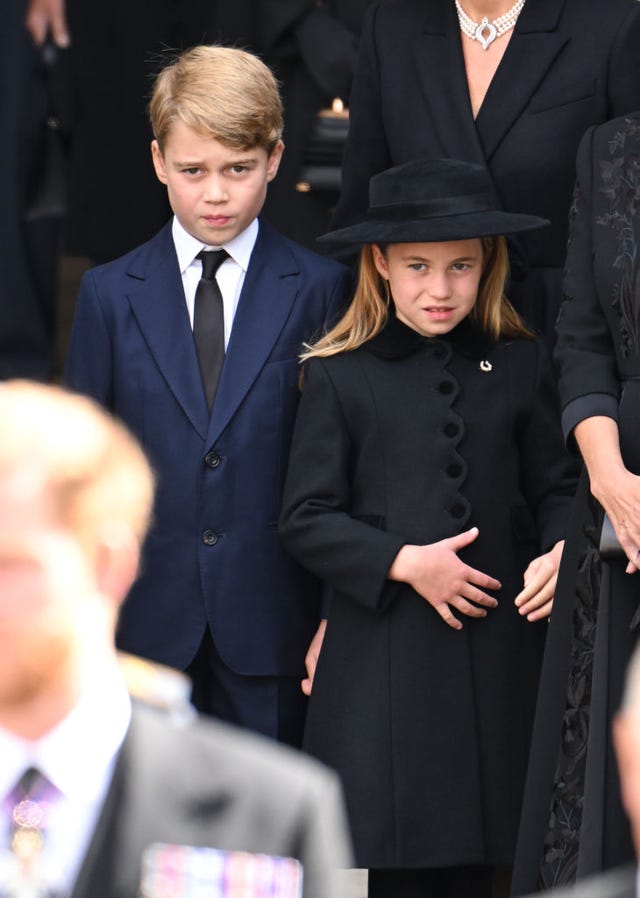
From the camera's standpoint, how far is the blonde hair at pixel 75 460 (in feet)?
6.22

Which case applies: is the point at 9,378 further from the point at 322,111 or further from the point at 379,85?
the point at 379,85

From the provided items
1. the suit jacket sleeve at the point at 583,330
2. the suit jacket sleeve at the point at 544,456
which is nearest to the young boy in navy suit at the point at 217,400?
the suit jacket sleeve at the point at 544,456

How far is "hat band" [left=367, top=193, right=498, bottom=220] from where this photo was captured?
13.0 feet

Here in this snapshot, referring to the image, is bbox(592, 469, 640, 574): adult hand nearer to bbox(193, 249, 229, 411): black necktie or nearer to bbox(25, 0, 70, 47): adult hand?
bbox(193, 249, 229, 411): black necktie

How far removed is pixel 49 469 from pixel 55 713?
0.22m

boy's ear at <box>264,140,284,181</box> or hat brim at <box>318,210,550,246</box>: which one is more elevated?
boy's ear at <box>264,140,284,181</box>

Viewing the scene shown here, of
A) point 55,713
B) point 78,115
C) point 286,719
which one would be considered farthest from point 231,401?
point 55,713

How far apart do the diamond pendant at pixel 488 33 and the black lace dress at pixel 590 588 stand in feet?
1.93

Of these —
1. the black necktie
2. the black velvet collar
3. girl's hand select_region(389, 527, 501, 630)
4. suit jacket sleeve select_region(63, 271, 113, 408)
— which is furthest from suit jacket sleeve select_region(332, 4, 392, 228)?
girl's hand select_region(389, 527, 501, 630)

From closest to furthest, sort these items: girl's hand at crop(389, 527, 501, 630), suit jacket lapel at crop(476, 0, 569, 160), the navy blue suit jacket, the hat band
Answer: girl's hand at crop(389, 527, 501, 630) < the hat band < the navy blue suit jacket < suit jacket lapel at crop(476, 0, 569, 160)

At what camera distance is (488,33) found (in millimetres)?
4270

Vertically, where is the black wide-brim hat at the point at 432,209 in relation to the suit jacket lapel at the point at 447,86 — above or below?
below

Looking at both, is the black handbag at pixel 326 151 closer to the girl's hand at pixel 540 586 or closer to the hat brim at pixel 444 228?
the hat brim at pixel 444 228

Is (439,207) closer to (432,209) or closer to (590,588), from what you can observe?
(432,209)
